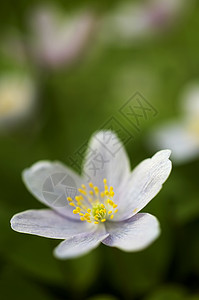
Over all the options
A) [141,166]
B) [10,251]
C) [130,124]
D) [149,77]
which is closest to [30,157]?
[130,124]

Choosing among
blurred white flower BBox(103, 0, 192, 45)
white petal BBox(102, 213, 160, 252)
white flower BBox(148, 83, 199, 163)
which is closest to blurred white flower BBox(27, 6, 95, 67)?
blurred white flower BBox(103, 0, 192, 45)

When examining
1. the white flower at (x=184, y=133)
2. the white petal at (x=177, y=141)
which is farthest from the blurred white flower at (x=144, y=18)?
the white petal at (x=177, y=141)

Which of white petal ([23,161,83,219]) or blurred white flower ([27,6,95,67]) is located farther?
blurred white flower ([27,6,95,67])

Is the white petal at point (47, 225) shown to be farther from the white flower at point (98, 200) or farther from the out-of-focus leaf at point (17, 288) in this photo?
the out-of-focus leaf at point (17, 288)

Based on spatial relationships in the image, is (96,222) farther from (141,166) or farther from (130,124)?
(130,124)

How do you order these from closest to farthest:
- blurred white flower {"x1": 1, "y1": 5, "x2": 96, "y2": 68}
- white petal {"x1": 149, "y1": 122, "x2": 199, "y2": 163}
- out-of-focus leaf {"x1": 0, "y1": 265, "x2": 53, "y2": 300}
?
1. out-of-focus leaf {"x1": 0, "y1": 265, "x2": 53, "y2": 300}
2. white petal {"x1": 149, "y1": 122, "x2": 199, "y2": 163}
3. blurred white flower {"x1": 1, "y1": 5, "x2": 96, "y2": 68}

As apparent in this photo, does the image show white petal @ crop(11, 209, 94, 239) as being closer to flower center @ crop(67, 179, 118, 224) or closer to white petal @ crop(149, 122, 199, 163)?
flower center @ crop(67, 179, 118, 224)

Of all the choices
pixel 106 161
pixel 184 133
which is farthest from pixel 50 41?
pixel 106 161
